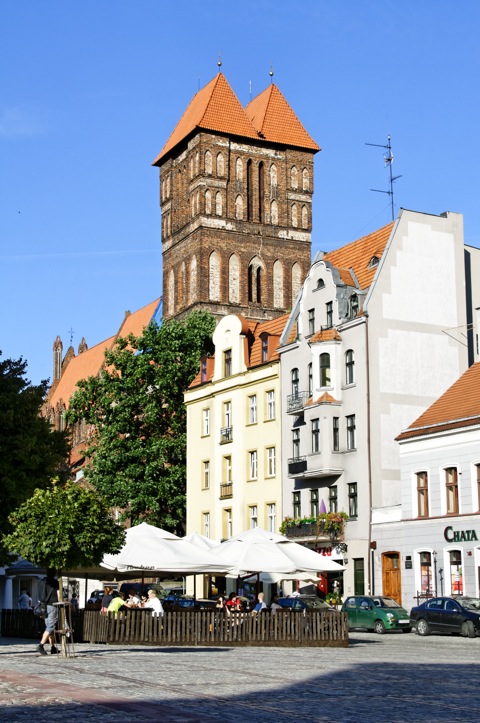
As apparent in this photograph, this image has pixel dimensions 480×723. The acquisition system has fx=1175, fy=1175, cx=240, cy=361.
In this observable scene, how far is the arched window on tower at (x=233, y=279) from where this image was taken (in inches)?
A: 3199

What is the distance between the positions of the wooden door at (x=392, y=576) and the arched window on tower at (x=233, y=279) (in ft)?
122

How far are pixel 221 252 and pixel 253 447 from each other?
27612 mm

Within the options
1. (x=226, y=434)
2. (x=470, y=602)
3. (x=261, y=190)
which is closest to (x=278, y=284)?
(x=261, y=190)

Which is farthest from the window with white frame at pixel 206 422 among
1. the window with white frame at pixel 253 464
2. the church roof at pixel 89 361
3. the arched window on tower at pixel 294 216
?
the church roof at pixel 89 361

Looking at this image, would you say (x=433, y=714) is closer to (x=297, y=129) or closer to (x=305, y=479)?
(x=305, y=479)

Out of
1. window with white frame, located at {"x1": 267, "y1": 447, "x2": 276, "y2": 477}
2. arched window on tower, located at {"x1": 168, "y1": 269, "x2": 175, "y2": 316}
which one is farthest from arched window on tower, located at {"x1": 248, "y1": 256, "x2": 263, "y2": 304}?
window with white frame, located at {"x1": 267, "y1": 447, "x2": 276, "y2": 477}

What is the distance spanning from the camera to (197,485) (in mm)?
61500

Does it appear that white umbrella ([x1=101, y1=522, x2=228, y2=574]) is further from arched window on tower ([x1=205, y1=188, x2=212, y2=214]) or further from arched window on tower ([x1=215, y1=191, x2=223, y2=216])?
arched window on tower ([x1=215, y1=191, x2=223, y2=216])

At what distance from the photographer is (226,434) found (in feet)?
195

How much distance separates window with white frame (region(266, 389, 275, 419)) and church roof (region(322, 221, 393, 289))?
686 centimetres

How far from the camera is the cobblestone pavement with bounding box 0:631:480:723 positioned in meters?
13.0

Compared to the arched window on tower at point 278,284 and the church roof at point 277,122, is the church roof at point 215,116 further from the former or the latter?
the arched window on tower at point 278,284

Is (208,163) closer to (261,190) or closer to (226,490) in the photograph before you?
(261,190)

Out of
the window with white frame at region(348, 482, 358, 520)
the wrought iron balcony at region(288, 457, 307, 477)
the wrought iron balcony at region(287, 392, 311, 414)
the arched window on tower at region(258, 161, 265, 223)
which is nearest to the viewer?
the window with white frame at region(348, 482, 358, 520)
